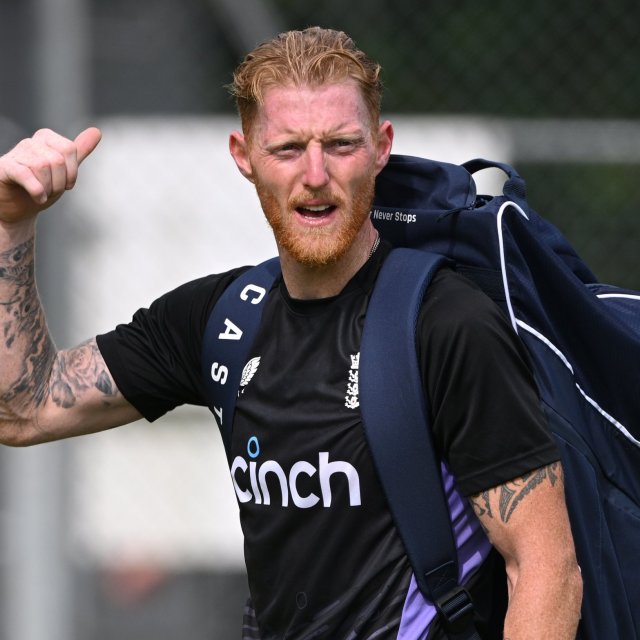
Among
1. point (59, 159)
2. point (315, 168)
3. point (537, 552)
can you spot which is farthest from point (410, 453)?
point (59, 159)

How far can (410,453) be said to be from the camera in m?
2.29

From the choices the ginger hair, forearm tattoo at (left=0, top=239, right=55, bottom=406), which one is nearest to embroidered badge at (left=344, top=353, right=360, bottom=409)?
the ginger hair

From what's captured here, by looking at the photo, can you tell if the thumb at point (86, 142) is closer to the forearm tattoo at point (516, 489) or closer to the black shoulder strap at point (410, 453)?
the black shoulder strap at point (410, 453)

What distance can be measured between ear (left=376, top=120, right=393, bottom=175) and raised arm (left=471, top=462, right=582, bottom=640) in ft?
2.26

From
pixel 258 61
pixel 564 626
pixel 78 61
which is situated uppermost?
pixel 78 61

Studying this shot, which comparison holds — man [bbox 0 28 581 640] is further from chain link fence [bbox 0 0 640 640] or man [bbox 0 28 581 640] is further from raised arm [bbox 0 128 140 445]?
chain link fence [bbox 0 0 640 640]

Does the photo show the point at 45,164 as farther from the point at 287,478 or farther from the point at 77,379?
the point at 287,478

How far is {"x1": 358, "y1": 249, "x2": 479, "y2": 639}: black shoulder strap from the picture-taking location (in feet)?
7.51

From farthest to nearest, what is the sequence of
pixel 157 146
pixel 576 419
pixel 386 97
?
pixel 386 97
pixel 157 146
pixel 576 419

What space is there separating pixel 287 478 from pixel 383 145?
0.67m

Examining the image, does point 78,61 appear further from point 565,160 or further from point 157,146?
point 565,160

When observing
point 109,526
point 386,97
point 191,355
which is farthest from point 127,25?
point 191,355

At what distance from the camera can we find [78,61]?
499 cm

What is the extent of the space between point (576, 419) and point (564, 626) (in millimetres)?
A: 374
